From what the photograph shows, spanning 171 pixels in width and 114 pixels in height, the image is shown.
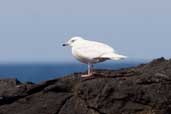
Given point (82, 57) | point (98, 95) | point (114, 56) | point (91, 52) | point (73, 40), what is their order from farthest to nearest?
point (73, 40) < point (82, 57) < point (91, 52) < point (114, 56) < point (98, 95)

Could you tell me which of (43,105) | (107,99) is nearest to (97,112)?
(107,99)

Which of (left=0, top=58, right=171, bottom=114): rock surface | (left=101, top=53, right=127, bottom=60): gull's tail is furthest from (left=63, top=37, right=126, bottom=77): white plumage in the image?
(left=0, top=58, right=171, bottom=114): rock surface

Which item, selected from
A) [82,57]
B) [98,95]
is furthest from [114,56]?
[98,95]

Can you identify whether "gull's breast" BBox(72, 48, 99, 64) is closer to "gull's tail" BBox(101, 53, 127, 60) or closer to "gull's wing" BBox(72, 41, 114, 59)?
"gull's wing" BBox(72, 41, 114, 59)

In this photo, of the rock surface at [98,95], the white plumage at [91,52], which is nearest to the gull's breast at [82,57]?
the white plumage at [91,52]

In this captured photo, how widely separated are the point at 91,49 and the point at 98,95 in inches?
81.2

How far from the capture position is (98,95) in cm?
1667

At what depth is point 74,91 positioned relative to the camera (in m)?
17.3

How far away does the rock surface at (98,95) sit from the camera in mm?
16547

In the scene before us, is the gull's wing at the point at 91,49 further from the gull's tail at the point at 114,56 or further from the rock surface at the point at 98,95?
the rock surface at the point at 98,95

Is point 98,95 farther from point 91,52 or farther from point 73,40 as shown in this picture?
point 73,40

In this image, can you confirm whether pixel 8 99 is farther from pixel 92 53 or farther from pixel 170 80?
pixel 170 80

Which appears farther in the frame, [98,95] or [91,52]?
[91,52]

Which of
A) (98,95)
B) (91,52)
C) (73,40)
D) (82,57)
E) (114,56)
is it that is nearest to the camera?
(98,95)
